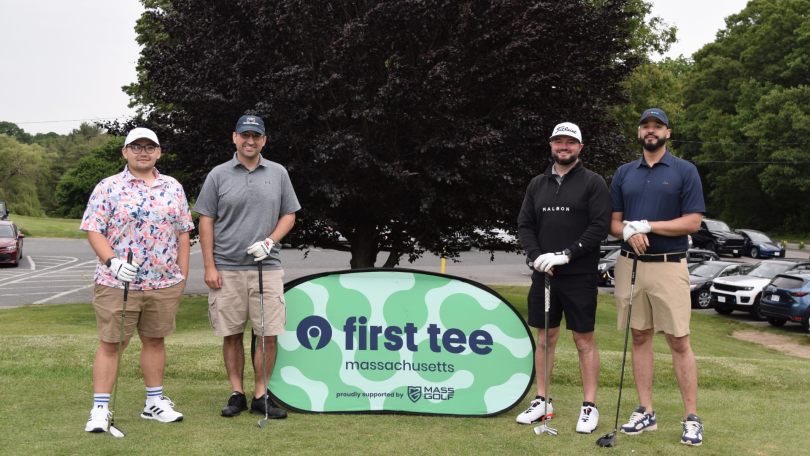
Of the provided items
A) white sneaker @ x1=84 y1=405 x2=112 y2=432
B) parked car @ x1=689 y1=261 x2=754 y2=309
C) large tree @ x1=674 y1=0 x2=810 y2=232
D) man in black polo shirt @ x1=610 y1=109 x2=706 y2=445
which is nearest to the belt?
man in black polo shirt @ x1=610 y1=109 x2=706 y2=445

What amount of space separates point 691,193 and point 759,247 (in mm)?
36942

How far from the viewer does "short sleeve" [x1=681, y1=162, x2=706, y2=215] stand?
4.14m

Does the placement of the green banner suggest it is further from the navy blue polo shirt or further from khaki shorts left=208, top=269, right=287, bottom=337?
the navy blue polo shirt

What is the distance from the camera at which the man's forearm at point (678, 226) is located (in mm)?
4113

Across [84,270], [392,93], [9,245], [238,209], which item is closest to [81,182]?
[9,245]

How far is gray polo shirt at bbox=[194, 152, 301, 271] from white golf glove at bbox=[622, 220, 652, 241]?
7.83 ft

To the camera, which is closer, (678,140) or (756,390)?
(756,390)

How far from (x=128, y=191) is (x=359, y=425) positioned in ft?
7.02

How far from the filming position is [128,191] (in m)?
4.14

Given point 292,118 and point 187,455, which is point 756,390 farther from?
point 292,118

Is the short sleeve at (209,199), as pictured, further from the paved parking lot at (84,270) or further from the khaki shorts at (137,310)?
the paved parking lot at (84,270)

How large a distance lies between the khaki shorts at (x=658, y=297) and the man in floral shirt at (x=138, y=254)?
9.82ft

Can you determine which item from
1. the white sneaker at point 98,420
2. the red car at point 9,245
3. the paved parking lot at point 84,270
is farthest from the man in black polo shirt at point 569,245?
the red car at point 9,245

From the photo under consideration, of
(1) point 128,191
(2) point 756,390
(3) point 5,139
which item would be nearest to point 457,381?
(1) point 128,191
